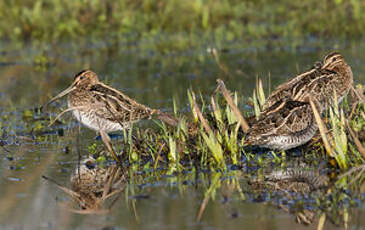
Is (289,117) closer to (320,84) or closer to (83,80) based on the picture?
(320,84)

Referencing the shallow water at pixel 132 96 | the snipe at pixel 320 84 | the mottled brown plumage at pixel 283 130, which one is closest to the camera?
the shallow water at pixel 132 96

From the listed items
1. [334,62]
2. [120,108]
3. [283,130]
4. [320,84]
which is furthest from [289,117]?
[120,108]

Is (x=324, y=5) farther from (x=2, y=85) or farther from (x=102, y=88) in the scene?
(x=102, y=88)

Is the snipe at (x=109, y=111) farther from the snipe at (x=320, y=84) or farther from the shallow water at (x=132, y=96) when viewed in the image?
the snipe at (x=320, y=84)

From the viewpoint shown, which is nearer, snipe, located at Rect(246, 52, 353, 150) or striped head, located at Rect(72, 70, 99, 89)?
snipe, located at Rect(246, 52, 353, 150)

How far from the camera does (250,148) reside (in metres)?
7.46

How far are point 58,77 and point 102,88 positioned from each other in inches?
179

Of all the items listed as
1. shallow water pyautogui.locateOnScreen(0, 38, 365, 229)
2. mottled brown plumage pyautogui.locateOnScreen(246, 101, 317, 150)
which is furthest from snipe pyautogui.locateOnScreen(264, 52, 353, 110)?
mottled brown plumage pyautogui.locateOnScreen(246, 101, 317, 150)

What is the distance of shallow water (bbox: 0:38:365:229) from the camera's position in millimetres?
5535

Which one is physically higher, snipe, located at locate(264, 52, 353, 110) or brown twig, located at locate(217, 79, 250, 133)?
snipe, located at locate(264, 52, 353, 110)

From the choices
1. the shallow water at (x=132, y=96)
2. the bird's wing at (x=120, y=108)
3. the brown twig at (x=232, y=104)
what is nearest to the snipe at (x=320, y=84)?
the shallow water at (x=132, y=96)

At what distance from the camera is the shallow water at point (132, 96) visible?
5.54 meters

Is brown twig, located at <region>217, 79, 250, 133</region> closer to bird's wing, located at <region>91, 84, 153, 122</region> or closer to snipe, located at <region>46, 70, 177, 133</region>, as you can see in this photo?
snipe, located at <region>46, 70, 177, 133</region>

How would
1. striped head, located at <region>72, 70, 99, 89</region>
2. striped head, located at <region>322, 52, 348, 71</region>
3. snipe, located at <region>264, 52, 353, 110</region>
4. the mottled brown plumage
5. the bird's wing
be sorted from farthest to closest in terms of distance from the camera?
striped head, located at <region>72, 70, 99, 89</region>, striped head, located at <region>322, 52, 348, 71</region>, the bird's wing, snipe, located at <region>264, 52, 353, 110</region>, the mottled brown plumage
